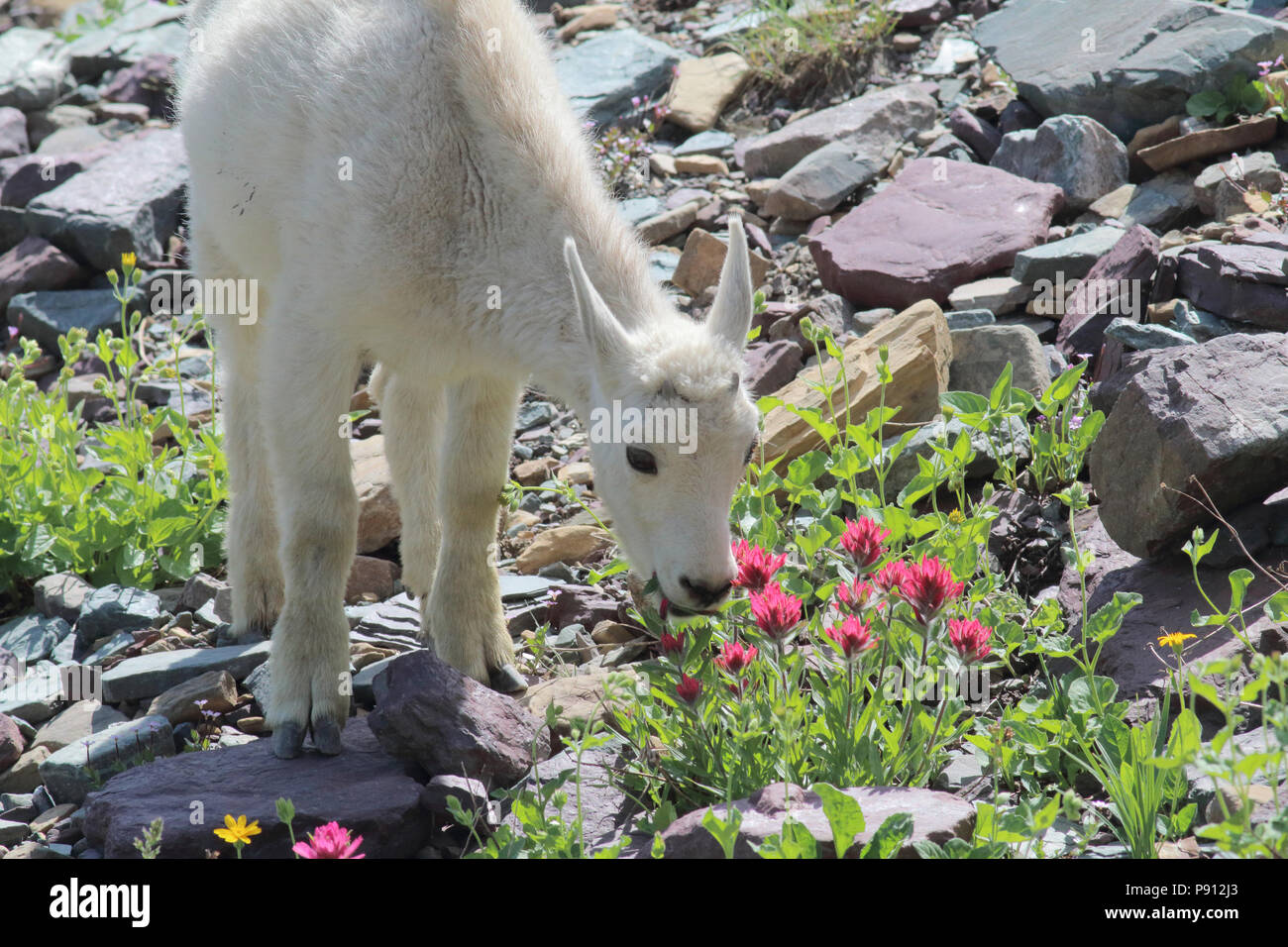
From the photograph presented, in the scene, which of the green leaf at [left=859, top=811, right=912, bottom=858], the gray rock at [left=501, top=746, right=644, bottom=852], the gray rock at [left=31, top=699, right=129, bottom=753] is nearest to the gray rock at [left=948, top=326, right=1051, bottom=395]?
the gray rock at [left=501, top=746, right=644, bottom=852]

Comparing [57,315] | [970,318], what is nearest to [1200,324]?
[970,318]

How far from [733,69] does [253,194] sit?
20.6 ft

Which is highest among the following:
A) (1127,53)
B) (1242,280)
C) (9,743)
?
(1127,53)

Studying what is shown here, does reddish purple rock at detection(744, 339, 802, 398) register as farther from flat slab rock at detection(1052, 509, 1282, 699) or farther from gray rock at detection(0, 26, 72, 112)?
gray rock at detection(0, 26, 72, 112)

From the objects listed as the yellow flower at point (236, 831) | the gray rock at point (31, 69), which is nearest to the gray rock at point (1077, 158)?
the yellow flower at point (236, 831)

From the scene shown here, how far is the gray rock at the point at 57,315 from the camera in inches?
378

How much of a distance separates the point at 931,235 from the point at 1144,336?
214 centimetres

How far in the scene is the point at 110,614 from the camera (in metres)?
6.28

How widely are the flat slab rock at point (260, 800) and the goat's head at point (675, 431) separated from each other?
46.9 inches

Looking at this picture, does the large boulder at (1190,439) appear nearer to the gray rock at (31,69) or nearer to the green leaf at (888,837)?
the green leaf at (888,837)

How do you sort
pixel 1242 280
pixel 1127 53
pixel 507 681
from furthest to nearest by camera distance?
pixel 1127 53, pixel 1242 280, pixel 507 681

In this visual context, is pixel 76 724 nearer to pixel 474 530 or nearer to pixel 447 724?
pixel 474 530

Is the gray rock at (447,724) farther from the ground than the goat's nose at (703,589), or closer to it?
closer to it

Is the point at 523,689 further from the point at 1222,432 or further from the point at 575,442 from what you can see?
the point at 1222,432
